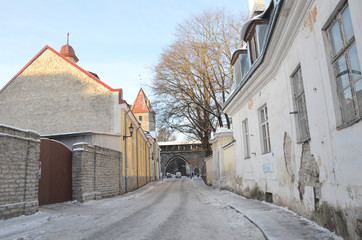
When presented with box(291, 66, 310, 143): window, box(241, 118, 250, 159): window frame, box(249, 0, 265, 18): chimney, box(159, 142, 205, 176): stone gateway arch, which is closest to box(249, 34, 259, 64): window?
box(249, 0, 265, 18): chimney

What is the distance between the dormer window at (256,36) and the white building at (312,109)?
0.03 metres

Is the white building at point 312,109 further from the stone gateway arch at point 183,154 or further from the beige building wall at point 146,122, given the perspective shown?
the beige building wall at point 146,122

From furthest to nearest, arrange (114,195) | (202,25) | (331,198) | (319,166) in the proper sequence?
(202,25)
(114,195)
(319,166)
(331,198)

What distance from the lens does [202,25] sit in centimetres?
2145

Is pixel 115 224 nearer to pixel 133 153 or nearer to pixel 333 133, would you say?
pixel 333 133

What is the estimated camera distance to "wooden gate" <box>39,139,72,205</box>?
1005cm

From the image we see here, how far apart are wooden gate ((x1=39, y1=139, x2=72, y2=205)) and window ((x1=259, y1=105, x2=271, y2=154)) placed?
7.30m

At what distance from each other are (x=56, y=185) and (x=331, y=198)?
9.13 meters

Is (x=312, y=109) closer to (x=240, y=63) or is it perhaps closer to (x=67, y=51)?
(x=240, y=63)

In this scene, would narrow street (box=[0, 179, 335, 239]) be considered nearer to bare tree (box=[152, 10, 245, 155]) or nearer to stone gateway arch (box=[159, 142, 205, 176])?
bare tree (box=[152, 10, 245, 155])

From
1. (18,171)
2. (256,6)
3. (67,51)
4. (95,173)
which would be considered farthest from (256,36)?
(67,51)

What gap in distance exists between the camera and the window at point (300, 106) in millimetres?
6211

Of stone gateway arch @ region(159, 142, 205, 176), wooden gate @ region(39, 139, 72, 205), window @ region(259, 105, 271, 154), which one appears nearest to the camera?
window @ region(259, 105, 271, 154)

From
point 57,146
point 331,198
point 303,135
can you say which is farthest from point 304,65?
point 57,146
